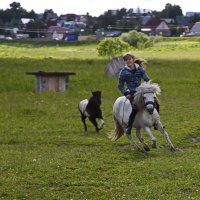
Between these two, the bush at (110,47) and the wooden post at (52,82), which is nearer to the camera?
the wooden post at (52,82)

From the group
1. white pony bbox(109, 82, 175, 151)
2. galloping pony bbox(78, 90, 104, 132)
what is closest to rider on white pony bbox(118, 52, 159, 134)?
white pony bbox(109, 82, 175, 151)

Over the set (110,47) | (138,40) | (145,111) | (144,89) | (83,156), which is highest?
(144,89)

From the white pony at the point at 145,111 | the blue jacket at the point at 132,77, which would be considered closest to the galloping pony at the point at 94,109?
the white pony at the point at 145,111

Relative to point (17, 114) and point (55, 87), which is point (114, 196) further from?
point (55, 87)

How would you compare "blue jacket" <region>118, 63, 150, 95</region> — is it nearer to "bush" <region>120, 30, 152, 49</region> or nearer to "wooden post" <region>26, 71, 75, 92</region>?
"wooden post" <region>26, 71, 75, 92</region>

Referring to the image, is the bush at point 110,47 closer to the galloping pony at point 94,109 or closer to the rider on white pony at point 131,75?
the galloping pony at point 94,109

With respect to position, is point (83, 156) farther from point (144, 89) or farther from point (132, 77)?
point (132, 77)

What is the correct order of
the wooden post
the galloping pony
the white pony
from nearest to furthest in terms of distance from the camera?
the white pony
the galloping pony
the wooden post

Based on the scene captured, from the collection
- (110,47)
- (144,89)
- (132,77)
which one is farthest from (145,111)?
(110,47)

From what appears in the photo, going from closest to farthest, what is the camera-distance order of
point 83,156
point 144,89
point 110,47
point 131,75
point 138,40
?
1. point 144,89
2. point 83,156
3. point 131,75
4. point 110,47
5. point 138,40

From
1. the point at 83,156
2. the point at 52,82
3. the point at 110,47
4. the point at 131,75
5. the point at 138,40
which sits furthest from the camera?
the point at 138,40

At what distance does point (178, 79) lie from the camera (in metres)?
33.5

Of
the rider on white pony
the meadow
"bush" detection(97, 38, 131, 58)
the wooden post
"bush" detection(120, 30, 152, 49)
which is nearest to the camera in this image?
the meadow

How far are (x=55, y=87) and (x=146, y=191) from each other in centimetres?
2014
